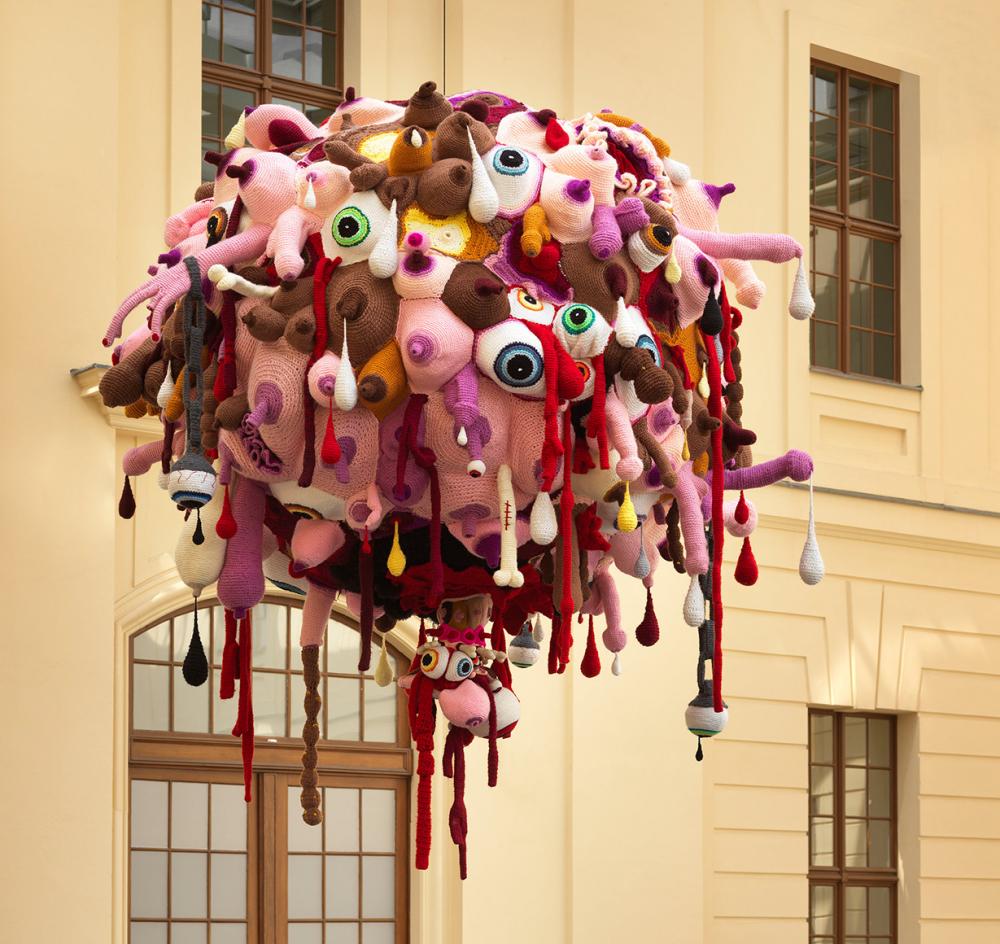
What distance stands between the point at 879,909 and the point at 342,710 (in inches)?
133

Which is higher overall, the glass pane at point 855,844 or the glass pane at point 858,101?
the glass pane at point 858,101

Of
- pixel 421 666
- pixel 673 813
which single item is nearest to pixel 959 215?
pixel 673 813

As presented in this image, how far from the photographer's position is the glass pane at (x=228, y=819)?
8.59m

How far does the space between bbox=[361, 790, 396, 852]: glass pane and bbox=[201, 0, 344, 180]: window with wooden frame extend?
2.77 meters

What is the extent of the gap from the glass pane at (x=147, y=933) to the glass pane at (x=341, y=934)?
76 cm

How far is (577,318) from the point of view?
13.4 feet

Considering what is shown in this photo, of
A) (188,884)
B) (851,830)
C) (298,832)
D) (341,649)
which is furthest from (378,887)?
(851,830)

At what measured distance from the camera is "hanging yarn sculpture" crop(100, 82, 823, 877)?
4.08 metres

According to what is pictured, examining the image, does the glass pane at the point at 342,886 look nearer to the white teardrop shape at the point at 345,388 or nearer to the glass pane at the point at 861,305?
the glass pane at the point at 861,305

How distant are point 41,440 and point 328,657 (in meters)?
1.66

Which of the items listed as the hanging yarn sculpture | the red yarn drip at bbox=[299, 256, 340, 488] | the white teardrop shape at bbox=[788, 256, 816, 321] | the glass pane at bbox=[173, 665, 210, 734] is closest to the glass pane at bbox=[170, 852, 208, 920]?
the glass pane at bbox=[173, 665, 210, 734]

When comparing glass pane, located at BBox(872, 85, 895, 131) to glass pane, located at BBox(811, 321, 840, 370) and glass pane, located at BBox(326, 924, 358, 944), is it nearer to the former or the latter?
glass pane, located at BBox(811, 321, 840, 370)

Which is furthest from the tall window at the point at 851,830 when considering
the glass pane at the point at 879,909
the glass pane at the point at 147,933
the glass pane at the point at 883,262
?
the glass pane at the point at 147,933

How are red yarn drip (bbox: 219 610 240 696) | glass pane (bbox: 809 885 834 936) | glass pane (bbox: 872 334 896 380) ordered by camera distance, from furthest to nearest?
glass pane (bbox: 872 334 896 380) < glass pane (bbox: 809 885 834 936) < red yarn drip (bbox: 219 610 240 696)
